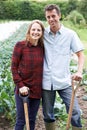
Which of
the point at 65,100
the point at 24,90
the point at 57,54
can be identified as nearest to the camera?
the point at 24,90

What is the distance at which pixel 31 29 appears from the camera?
4.30 meters

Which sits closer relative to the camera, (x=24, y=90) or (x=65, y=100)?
(x=24, y=90)

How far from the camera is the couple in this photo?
14.1 ft

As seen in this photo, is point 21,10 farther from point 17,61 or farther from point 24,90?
point 24,90

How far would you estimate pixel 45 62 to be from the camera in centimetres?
442

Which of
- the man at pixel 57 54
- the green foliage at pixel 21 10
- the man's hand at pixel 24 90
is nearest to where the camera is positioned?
the man's hand at pixel 24 90

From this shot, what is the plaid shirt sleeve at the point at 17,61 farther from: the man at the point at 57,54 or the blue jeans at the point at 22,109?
the man at the point at 57,54

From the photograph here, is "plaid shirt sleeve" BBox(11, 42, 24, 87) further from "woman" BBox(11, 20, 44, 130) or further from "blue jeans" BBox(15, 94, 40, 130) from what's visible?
"blue jeans" BBox(15, 94, 40, 130)

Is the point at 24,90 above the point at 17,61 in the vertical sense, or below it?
below

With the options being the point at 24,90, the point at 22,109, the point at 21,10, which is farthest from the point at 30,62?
the point at 21,10

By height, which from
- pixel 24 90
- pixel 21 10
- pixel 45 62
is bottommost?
pixel 21 10

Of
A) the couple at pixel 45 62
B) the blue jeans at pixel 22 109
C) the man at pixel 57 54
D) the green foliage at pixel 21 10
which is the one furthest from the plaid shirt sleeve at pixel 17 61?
the green foliage at pixel 21 10

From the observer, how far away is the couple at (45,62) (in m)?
4.30

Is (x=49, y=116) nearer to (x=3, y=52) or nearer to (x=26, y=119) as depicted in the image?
(x=26, y=119)
